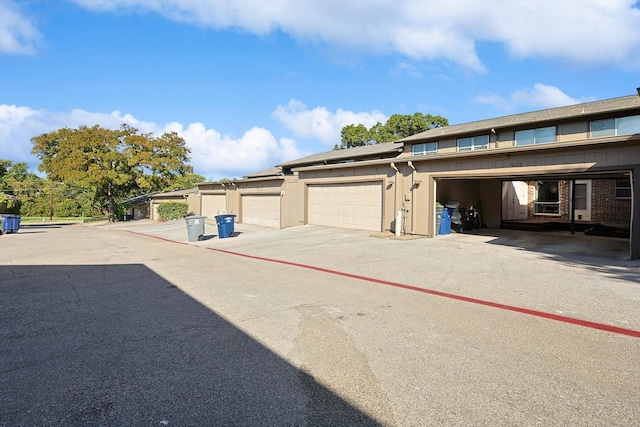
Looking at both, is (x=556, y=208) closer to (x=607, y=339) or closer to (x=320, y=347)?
(x=607, y=339)

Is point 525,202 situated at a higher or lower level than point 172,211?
higher

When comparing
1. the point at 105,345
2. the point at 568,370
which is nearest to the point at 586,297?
the point at 568,370

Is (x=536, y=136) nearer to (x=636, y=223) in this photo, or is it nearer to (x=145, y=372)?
(x=636, y=223)

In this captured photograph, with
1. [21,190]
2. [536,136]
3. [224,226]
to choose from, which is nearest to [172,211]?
[224,226]

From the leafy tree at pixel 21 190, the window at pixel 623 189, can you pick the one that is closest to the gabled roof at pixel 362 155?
the window at pixel 623 189

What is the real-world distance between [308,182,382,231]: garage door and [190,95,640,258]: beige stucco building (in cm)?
5

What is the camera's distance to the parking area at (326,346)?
2875mm

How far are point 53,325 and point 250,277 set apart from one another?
12.4ft

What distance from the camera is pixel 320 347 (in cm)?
407

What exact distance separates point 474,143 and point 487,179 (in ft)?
8.52

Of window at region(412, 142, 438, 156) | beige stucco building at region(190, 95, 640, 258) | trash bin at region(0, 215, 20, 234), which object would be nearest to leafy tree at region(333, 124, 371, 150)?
beige stucco building at region(190, 95, 640, 258)

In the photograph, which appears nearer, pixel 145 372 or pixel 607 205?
pixel 145 372

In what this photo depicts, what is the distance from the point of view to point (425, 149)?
72.3ft

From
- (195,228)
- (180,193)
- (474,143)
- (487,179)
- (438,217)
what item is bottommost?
(195,228)
